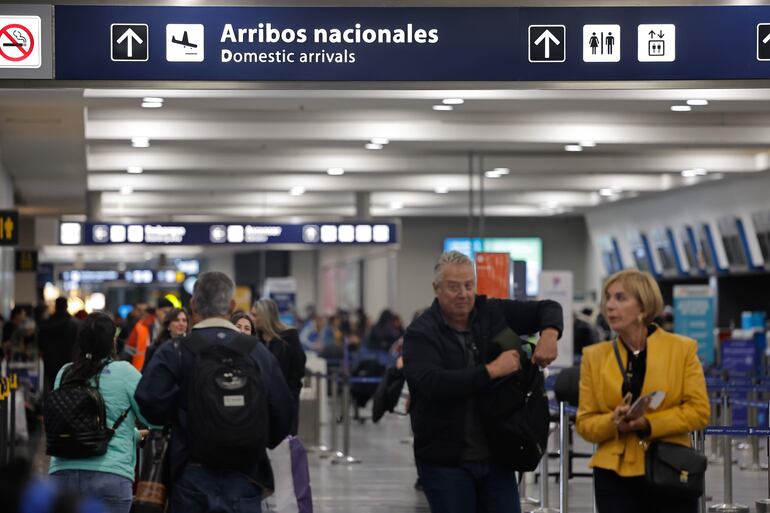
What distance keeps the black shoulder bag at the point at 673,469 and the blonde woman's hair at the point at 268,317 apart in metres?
6.39

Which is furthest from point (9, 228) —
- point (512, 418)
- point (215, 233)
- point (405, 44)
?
point (512, 418)

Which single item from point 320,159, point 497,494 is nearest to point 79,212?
point 320,159

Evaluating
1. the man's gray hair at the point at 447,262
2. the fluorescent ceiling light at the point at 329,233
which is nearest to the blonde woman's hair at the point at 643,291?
the man's gray hair at the point at 447,262

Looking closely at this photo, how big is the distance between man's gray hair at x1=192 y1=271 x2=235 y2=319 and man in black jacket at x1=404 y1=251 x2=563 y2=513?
74cm

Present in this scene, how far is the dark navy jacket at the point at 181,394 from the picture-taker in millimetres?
5105

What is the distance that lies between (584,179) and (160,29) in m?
18.2

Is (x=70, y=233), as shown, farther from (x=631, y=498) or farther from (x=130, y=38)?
(x=631, y=498)

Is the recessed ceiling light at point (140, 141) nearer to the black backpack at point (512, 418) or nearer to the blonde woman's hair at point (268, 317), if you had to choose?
the blonde woman's hair at point (268, 317)

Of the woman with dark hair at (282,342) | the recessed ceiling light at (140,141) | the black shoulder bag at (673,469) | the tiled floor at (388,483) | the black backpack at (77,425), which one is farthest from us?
the recessed ceiling light at (140,141)

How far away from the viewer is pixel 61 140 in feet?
59.1

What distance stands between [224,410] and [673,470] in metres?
1.60

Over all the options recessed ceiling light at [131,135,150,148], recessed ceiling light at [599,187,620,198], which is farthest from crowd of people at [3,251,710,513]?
recessed ceiling light at [599,187,620,198]

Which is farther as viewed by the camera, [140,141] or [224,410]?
[140,141]

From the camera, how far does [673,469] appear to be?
4.78 meters
